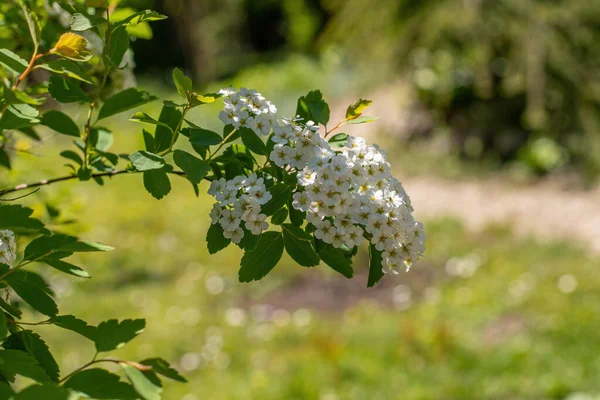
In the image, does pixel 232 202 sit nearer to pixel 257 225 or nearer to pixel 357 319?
pixel 257 225

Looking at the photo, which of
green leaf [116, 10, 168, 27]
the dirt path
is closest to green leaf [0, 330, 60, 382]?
green leaf [116, 10, 168, 27]

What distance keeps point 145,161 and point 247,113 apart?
0.61ft

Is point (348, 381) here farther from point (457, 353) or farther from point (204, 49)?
point (204, 49)

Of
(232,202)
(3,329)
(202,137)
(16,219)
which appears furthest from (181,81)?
(3,329)

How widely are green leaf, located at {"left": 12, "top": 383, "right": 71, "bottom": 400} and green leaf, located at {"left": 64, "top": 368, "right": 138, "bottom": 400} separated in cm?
11

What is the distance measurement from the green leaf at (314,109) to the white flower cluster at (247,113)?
0.27 feet

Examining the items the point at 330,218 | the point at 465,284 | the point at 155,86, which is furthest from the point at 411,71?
the point at 155,86

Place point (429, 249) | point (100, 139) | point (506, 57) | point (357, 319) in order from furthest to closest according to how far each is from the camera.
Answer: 1. point (506, 57)
2. point (429, 249)
3. point (357, 319)
4. point (100, 139)

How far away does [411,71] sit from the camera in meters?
8.50

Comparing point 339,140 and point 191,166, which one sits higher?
point 339,140

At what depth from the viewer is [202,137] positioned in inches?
43.0

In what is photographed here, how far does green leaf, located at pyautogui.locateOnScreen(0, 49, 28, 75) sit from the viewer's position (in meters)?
1.04

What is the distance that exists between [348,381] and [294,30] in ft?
41.9

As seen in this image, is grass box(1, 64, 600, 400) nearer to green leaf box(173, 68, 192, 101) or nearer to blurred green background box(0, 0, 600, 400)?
blurred green background box(0, 0, 600, 400)
